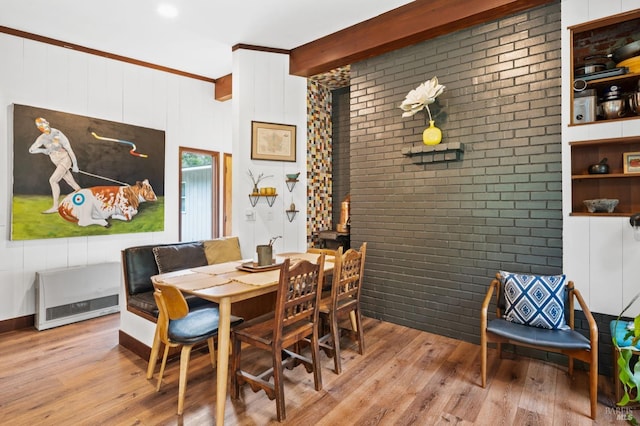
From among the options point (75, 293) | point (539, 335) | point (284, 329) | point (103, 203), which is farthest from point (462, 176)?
point (75, 293)

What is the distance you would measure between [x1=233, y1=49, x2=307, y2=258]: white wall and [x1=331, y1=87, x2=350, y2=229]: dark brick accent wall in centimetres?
64

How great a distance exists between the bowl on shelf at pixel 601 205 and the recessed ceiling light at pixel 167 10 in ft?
13.2

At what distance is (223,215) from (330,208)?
5.97 feet

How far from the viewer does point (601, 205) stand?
2.52 meters

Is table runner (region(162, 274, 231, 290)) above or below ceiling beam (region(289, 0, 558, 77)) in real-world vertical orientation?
Answer: below

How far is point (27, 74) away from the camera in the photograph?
3564 millimetres

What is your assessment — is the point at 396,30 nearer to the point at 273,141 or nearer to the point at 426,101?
the point at 426,101

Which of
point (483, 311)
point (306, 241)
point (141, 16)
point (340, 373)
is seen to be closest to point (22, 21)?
point (141, 16)

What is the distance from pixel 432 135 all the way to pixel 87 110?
3.89 metres

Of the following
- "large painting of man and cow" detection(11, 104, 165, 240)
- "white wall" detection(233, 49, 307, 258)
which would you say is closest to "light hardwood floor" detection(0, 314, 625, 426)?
"large painting of man and cow" detection(11, 104, 165, 240)

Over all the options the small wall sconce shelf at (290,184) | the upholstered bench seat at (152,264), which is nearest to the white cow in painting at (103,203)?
the upholstered bench seat at (152,264)

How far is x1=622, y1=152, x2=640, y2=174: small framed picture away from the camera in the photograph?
8.15ft

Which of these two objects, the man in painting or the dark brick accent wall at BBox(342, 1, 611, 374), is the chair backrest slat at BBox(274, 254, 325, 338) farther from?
the man in painting

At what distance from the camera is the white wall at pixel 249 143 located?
395cm
